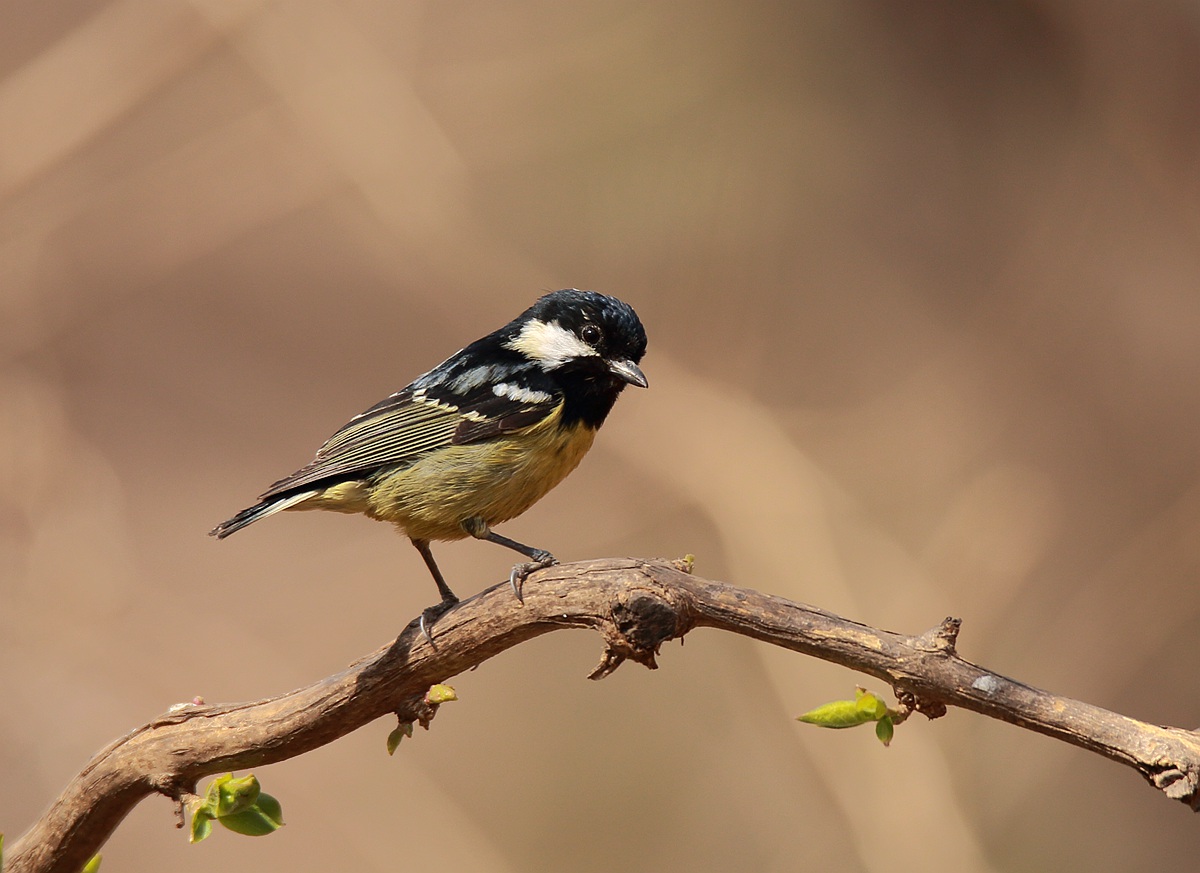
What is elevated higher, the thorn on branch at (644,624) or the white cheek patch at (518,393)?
the white cheek patch at (518,393)

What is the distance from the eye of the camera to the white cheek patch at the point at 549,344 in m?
3.88

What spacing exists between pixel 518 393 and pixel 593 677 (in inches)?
55.2

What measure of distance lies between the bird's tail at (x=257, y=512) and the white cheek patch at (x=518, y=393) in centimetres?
72

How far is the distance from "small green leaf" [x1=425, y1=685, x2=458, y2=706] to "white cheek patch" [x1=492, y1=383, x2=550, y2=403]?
1164 millimetres

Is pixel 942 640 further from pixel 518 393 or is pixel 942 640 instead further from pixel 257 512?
pixel 257 512

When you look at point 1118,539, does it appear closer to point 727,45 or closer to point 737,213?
point 737,213

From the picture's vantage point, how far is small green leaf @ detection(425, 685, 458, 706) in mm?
2750

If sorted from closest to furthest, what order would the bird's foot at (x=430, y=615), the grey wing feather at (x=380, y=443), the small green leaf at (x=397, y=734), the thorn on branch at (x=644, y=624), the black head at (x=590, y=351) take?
the thorn on branch at (x=644, y=624) < the small green leaf at (x=397, y=734) < the bird's foot at (x=430, y=615) < the grey wing feather at (x=380, y=443) < the black head at (x=590, y=351)

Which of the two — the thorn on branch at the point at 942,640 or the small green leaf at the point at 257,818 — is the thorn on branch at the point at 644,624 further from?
the small green leaf at the point at 257,818

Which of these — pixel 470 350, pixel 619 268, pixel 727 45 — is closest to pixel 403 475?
pixel 470 350

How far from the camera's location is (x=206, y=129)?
7586 millimetres

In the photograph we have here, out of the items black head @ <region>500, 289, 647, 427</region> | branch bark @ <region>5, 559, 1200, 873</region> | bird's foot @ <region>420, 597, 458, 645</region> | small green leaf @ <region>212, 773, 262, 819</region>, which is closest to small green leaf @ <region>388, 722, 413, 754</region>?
branch bark @ <region>5, 559, 1200, 873</region>

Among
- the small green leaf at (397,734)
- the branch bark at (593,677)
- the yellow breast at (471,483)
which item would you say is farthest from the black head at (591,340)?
the small green leaf at (397,734)

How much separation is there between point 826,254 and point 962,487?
1.95 metres
